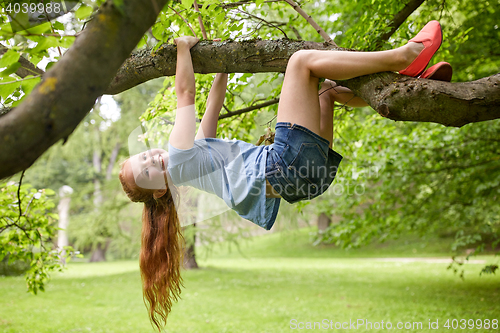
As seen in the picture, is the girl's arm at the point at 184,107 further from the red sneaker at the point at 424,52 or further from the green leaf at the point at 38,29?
the red sneaker at the point at 424,52

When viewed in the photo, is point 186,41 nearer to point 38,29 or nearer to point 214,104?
point 214,104

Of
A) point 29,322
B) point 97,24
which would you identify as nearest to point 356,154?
point 97,24

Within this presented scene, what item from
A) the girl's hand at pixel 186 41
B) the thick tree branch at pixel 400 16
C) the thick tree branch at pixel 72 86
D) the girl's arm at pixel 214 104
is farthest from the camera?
the thick tree branch at pixel 400 16

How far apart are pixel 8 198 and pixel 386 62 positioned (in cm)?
374

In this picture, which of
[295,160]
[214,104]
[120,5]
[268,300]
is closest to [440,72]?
[295,160]

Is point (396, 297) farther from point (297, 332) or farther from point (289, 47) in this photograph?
point (289, 47)

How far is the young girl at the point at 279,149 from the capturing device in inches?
78.0

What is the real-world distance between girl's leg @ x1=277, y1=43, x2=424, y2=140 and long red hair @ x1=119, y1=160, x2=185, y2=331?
1.27 meters

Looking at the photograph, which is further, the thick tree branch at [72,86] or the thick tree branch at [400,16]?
the thick tree branch at [400,16]

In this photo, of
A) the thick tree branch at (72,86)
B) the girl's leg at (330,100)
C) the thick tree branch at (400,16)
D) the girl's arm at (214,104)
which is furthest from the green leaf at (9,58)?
the thick tree branch at (400,16)

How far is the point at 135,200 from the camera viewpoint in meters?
2.85

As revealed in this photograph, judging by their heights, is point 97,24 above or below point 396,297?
above

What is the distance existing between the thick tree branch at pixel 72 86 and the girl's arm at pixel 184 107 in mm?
1071

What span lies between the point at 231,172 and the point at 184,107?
480 mm
